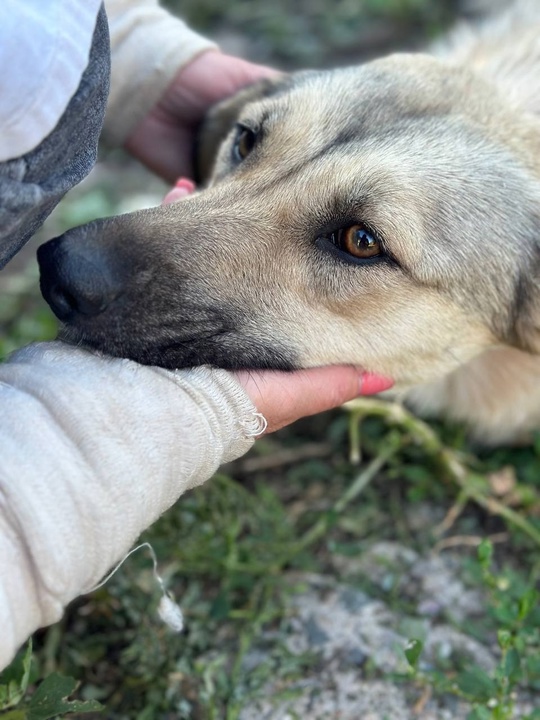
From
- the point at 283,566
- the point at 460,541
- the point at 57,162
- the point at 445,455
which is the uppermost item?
the point at 57,162

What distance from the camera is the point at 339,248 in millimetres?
2480

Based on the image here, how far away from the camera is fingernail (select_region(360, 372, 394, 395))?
2.64 metres

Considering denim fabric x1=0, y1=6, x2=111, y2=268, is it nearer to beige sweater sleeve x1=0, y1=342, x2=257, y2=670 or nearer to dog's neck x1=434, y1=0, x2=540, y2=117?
beige sweater sleeve x1=0, y1=342, x2=257, y2=670

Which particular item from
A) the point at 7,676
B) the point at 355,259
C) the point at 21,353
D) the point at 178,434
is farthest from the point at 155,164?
the point at 7,676

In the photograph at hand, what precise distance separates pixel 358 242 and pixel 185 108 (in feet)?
5.46

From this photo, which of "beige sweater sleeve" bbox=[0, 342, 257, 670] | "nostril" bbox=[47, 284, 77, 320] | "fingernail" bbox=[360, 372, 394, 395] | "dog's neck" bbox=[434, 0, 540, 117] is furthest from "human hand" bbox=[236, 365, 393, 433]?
"dog's neck" bbox=[434, 0, 540, 117]

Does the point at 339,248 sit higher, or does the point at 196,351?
the point at 339,248

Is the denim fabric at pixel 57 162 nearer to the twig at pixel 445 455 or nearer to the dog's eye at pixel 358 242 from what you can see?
the dog's eye at pixel 358 242

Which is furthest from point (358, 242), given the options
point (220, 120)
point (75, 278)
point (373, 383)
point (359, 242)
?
point (220, 120)

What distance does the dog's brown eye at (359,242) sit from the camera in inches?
97.0

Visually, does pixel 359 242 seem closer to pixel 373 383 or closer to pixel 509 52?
pixel 373 383

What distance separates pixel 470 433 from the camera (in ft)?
11.8

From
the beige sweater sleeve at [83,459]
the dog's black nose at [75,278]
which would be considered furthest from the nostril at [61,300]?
the beige sweater sleeve at [83,459]

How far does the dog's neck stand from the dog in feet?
0.71
